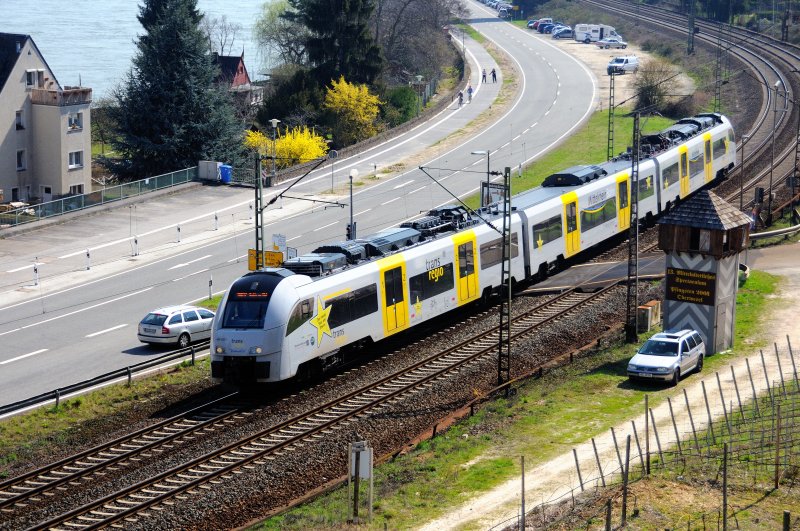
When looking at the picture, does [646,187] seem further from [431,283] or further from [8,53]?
[8,53]

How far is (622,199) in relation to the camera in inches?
2074

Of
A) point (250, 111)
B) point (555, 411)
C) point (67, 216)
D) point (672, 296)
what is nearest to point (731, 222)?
point (672, 296)

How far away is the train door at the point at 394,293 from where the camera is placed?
37.6m

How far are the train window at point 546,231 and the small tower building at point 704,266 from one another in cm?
780

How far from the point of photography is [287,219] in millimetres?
63906

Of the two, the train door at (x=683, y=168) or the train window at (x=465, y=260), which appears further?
the train door at (x=683, y=168)

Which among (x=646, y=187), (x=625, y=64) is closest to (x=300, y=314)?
(x=646, y=187)

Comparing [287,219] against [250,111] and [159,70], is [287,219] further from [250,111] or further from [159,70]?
[250,111]

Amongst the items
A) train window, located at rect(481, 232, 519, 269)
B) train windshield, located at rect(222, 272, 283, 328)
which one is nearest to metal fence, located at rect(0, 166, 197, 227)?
train window, located at rect(481, 232, 519, 269)

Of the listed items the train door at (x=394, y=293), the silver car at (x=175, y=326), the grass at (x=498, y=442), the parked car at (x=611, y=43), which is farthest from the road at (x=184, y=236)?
the parked car at (x=611, y=43)

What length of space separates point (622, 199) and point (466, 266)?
13.5 metres

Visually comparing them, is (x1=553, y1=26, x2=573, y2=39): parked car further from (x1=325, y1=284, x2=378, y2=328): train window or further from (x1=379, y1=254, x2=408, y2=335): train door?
(x1=325, y1=284, x2=378, y2=328): train window

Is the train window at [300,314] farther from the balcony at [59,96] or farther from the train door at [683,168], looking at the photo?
the balcony at [59,96]

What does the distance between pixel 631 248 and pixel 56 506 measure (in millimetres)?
20647
